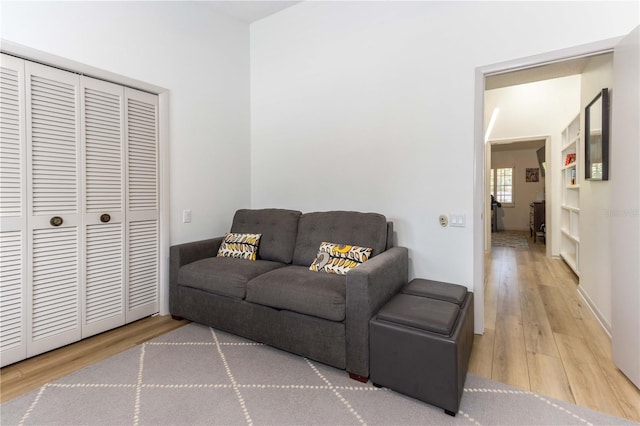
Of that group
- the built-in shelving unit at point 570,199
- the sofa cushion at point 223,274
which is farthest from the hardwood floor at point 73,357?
the built-in shelving unit at point 570,199

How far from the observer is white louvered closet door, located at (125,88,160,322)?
101 inches

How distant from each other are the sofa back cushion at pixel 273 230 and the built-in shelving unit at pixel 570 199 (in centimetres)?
387

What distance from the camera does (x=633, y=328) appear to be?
5.62 feet

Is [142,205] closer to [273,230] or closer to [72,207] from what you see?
[72,207]

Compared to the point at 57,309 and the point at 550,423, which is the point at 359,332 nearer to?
the point at 550,423

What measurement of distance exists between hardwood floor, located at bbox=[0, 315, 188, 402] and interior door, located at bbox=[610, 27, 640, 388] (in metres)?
3.16

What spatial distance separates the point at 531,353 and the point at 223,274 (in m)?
2.33

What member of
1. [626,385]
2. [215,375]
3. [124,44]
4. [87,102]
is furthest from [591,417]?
[124,44]

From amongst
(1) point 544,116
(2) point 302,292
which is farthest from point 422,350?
(1) point 544,116

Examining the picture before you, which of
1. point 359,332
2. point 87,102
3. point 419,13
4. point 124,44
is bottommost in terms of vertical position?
point 359,332

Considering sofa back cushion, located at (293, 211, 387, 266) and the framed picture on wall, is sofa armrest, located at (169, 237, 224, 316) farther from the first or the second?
the framed picture on wall

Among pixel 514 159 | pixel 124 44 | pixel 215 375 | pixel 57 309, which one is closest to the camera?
pixel 215 375

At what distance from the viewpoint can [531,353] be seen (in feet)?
6.98

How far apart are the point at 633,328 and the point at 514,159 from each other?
30.1ft
